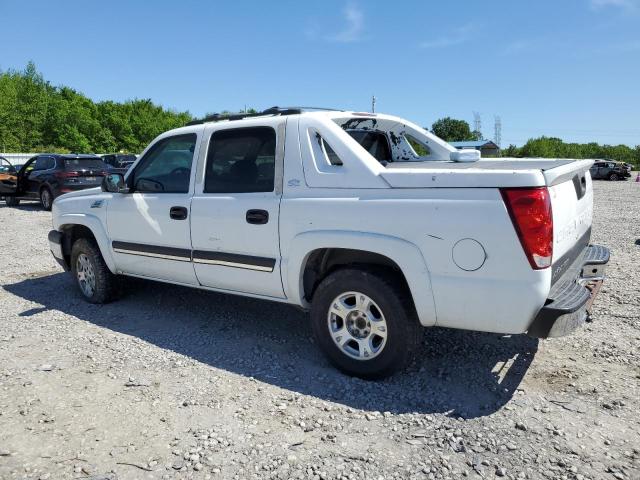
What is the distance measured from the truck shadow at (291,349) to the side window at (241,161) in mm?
1355

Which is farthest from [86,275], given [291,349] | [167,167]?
[291,349]

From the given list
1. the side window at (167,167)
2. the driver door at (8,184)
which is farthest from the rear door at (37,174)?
the side window at (167,167)

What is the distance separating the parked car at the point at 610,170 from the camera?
111ft

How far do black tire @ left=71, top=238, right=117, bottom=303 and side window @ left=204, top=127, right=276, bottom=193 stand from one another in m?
1.87

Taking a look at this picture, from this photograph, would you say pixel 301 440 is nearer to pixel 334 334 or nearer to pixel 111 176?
pixel 334 334

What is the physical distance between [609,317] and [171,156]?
14.5 ft

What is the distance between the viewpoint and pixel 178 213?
429 cm

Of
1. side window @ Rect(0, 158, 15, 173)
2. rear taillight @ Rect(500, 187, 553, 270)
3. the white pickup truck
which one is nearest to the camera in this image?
rear taillight @ Rect(500, 187, 553, 270)

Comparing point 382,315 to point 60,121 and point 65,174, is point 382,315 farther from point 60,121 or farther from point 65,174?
point 60,121

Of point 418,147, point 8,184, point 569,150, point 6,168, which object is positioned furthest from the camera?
point 569,150

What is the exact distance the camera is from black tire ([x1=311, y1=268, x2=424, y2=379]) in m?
3.23

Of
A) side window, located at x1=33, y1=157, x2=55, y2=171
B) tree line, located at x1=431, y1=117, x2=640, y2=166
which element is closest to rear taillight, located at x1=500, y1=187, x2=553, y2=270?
side window, located at x1=33, y1=157, x2=55, y2=171

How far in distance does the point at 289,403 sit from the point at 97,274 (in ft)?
10.0

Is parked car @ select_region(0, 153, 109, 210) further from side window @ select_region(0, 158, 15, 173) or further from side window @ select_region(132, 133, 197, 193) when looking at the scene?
side window @ select_region(132, 133, 197, 193)
